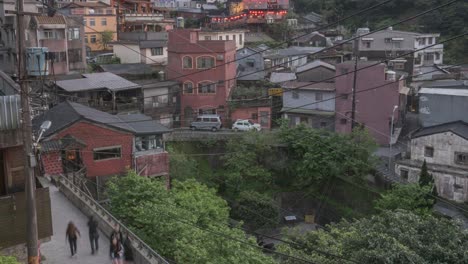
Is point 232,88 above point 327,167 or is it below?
above

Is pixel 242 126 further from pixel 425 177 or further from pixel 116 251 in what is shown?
pixel 116 251

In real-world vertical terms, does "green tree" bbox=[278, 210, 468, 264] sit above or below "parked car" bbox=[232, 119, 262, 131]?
below

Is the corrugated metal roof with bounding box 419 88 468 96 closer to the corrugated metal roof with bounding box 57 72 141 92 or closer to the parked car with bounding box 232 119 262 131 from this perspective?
the parked car with bounding box 232 119 262 131

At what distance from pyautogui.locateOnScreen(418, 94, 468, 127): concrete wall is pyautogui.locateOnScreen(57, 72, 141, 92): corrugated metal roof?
1836 cm

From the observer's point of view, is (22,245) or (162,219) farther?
(162,219)

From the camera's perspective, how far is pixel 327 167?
27.4 meters

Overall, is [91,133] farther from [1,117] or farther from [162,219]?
[1,117]

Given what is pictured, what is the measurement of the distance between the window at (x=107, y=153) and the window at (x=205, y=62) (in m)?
14.4

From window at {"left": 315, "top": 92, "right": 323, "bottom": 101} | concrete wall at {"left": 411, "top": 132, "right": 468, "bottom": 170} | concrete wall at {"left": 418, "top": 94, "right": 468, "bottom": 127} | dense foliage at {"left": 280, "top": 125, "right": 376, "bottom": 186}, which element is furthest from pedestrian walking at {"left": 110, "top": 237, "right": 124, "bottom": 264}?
window at {"left": 315, "top": 92, "right": 323, "bottom": 101}

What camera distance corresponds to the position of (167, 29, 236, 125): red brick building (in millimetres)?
35250

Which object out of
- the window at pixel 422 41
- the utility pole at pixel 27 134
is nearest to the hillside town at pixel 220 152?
the utility pole at pixel 27 134

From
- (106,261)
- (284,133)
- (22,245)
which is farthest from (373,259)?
(284,133)

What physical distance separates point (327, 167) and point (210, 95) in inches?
449

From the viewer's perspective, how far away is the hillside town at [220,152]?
36.2 ft
